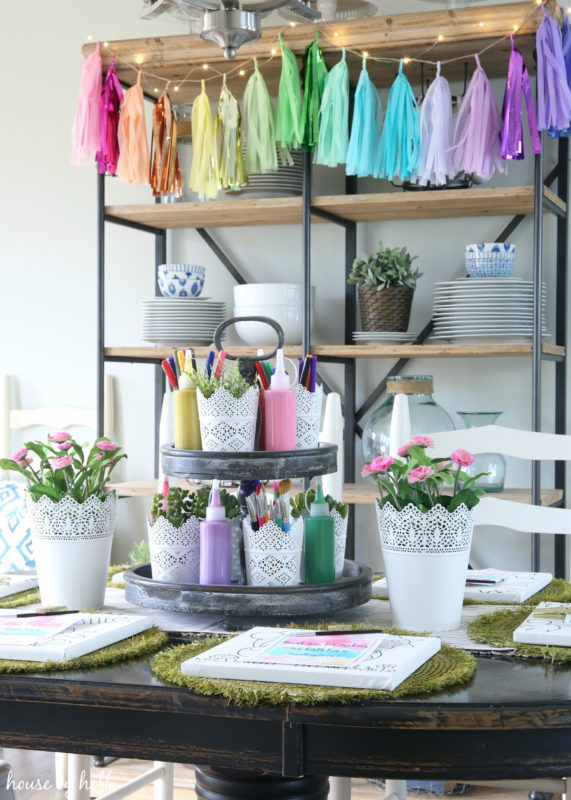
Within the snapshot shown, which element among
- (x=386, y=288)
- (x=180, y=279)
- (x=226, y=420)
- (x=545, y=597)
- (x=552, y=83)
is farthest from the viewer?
(x=180, y=279)

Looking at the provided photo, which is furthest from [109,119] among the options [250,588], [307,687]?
[307,687]

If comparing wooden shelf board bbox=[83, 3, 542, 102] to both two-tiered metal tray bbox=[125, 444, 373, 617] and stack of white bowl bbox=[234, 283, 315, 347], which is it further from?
two-tiered metal tray bbox=[125, 444, 373, 617]

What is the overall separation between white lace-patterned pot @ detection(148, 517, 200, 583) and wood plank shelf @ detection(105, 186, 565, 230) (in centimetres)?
154

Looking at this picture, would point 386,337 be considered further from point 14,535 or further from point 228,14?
point 228,14

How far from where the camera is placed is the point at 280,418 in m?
1.46

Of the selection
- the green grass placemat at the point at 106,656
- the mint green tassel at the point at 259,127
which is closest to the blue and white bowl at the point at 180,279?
the mint green tassel at the point at 259,127

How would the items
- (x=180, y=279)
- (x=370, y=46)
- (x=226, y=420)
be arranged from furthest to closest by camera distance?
(x=180, y=279) → (x=370, y=46) → (x=226, y=420)

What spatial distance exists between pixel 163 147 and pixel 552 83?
1093 mm

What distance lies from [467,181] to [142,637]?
1896 mm

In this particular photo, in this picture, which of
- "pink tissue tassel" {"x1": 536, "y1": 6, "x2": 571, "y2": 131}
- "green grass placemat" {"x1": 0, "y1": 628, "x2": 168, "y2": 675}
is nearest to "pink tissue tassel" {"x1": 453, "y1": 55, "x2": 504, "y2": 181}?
"pink tissue tassel" {"x1": 536, "y1": 6, "x2": 571, "y2": 131}

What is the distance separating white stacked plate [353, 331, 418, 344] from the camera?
2.86 meters

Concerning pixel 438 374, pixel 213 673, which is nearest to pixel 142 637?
pixel 213 673

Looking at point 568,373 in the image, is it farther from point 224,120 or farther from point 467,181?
point 224,120

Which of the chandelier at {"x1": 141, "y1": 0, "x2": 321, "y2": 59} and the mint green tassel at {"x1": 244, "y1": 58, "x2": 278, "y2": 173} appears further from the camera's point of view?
the mint green tassel at {"x1": 244, "y1": 58, "x2": 278, "y2": 173}
